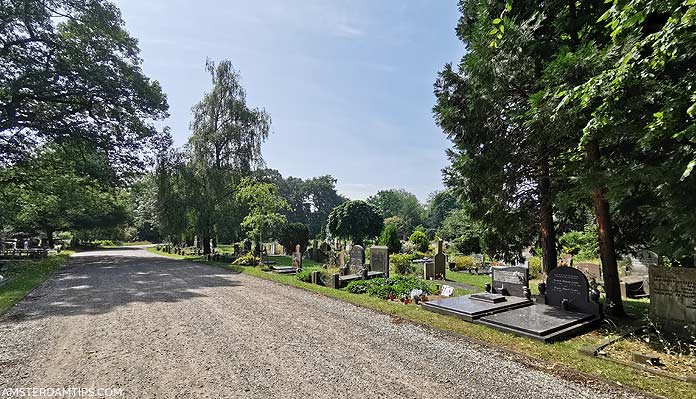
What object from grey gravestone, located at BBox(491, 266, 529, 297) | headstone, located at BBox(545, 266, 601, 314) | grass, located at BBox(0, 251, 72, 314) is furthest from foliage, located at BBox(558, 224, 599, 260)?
grass, located at BBox(0, 251, 72, 314)

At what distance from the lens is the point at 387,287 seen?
1034cm

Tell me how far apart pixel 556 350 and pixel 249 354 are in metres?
4.84

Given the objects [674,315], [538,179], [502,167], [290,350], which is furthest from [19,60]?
[674,315]

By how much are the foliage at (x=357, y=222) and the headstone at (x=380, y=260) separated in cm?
1139

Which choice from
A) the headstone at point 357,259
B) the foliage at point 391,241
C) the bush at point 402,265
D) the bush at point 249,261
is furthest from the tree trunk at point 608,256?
the foliage at point 391,241

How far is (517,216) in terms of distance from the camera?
9617 millimetres

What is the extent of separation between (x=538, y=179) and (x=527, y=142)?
1.26m

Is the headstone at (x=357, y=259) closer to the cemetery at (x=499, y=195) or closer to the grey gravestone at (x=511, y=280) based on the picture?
the cemetery at (x=499, y=195)

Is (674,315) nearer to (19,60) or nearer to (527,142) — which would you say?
(527,142)

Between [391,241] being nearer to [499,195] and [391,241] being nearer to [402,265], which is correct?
[402,265]

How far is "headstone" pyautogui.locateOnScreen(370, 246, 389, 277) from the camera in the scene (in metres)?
14.1

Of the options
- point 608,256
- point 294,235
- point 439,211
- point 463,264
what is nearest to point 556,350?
point 608,256

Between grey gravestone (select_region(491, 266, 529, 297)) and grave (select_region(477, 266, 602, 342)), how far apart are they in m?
1.04

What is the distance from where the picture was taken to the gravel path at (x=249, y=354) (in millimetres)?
4141
